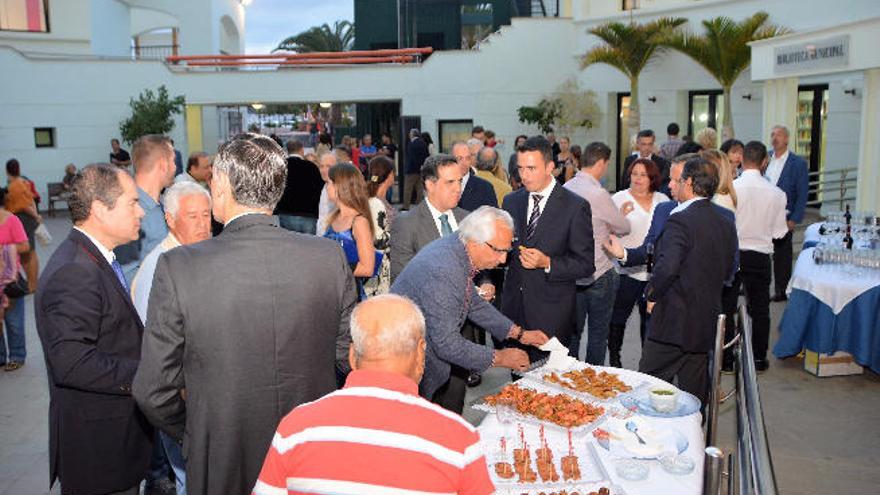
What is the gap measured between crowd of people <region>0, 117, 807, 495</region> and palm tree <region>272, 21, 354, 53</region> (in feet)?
104

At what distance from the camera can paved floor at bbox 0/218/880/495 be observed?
16.5 feet

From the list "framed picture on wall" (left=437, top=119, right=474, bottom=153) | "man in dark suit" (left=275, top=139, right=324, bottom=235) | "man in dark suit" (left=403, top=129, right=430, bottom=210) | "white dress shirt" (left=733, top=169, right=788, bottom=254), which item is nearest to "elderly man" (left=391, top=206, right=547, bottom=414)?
"white dress shirt" (left=733, top=169, right=788, bottom=254)

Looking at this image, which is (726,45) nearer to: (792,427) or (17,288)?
(792,427)

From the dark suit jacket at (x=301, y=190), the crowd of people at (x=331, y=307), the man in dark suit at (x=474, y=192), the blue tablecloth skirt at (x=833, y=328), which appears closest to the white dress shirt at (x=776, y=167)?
the crowd of people at (x=331, y=307)

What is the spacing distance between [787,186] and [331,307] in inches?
293

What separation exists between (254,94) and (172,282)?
67.8ft

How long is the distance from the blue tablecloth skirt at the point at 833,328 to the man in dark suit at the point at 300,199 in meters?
4.48

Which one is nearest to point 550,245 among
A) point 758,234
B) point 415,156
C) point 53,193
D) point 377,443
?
point 758,234

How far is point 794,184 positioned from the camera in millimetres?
8758

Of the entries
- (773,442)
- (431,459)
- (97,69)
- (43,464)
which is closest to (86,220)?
(431,459)

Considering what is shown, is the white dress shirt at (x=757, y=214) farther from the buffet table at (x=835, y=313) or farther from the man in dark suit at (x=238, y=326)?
the man in dark suit at (x=238, y=326)

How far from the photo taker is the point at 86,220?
3.28 meters

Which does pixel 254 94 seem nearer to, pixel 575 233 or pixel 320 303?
pixel 575 233

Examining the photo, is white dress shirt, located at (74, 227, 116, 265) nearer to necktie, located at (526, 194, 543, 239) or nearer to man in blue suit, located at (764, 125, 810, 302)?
necktie, located at (526, 194, 543, 239)
